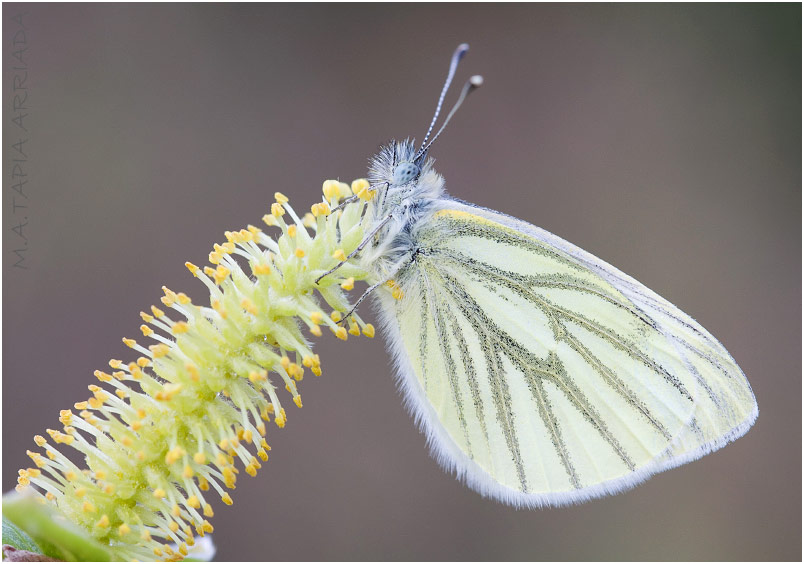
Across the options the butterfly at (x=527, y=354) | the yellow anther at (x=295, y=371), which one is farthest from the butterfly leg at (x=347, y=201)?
the yellow anther at (x=295, y=371)

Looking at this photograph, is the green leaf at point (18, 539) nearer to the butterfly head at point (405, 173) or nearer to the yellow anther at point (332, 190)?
the yellow anther at point (332, 190)

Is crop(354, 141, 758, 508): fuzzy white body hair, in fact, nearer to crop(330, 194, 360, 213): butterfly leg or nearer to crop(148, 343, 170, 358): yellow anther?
crop(330, 194, 360, 213): butterfly leg

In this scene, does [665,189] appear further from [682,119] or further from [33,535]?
[33,535]

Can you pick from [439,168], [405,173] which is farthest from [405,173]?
[439,168]

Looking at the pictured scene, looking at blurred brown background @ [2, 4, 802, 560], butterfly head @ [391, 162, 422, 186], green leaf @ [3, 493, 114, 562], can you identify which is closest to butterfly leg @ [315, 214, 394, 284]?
butterfly head @ [391, 162, 422, 186]

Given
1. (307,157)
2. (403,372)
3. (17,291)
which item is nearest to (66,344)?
(17,291)

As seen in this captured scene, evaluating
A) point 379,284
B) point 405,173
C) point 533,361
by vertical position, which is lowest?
point 533,361

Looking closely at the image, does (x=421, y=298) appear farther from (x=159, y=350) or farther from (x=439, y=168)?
(x=439, y=168)
